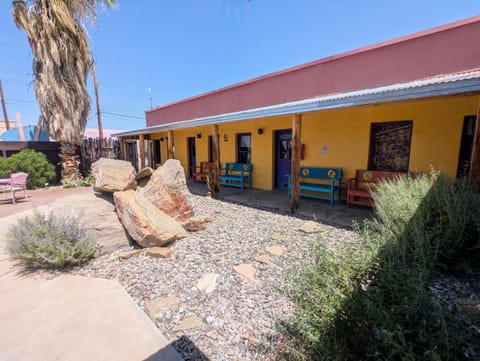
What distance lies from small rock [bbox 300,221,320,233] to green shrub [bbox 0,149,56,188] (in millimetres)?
10137

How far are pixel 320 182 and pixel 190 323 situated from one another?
5.49 metres

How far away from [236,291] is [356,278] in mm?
1360

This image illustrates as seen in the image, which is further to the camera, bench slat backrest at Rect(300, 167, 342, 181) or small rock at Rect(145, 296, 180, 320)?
bench slat backrest at Rect(300, 167, 342, 181)

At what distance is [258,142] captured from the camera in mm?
7922

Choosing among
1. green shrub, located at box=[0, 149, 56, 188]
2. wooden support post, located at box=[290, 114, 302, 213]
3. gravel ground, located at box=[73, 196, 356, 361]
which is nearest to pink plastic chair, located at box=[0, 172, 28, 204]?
green shrub, located at box=[0, 149, 56, 188]

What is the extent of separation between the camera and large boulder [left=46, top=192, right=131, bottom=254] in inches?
135

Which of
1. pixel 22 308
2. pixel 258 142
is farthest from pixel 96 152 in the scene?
pixel 22 308

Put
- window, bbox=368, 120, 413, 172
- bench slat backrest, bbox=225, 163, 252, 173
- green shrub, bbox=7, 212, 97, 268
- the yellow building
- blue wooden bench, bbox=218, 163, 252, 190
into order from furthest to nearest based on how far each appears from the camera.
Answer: bench slat backrest, bbox=225, 163, 252, 173 → blue wooden bench, bbox=218, 163, 252, 190 → window, bbox=368, 120, 413, 172 → the yellow building → green shrub, bbox=7, 212, 97, 268

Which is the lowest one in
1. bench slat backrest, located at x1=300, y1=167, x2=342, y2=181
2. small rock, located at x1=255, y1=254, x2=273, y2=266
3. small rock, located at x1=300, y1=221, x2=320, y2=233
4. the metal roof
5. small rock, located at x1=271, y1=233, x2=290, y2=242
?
small rock, located at x1=255, y1=254, x2=273, y2=266

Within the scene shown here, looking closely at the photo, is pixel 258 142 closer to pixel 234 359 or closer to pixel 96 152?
pixel 234 359

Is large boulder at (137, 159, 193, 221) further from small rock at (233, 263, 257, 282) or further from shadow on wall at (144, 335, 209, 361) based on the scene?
shadow on wall at (144, 335, 209, 361)

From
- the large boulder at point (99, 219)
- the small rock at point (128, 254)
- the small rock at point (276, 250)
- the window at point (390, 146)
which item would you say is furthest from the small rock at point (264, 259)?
the window at point (390, 146)

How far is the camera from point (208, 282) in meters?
2.62

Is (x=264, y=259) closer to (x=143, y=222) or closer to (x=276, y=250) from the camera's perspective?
(x=276, y=250)
